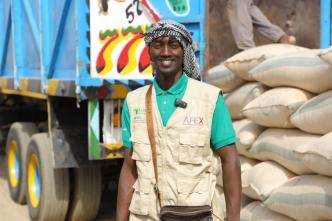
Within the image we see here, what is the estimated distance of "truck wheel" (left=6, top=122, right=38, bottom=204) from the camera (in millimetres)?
5047

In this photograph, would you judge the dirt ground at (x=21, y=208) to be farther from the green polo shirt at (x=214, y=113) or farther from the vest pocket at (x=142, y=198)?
the green polo shirt at (x=214, y=113)

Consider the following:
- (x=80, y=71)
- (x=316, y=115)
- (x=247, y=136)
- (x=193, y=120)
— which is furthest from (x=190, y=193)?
(x=80, y=71)

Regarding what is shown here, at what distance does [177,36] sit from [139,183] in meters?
0.58

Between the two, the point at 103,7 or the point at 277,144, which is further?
the point at 103,7

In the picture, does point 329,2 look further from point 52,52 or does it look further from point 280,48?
point 52,52

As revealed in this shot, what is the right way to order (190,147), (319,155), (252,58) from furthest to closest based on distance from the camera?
1. (252,58)
2. (319,155)
3. (190,147)

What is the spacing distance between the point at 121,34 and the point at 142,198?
192 cm

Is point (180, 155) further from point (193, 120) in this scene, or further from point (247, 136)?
point (247, 136)

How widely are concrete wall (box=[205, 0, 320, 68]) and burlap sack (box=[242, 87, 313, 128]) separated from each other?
1.40 m

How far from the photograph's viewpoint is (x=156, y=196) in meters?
2.07

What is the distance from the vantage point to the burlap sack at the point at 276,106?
322 centimetres

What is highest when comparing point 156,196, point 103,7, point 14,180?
point 103,7

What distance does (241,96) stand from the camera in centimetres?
389

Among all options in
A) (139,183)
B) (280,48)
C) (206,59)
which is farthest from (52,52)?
(139,183)
